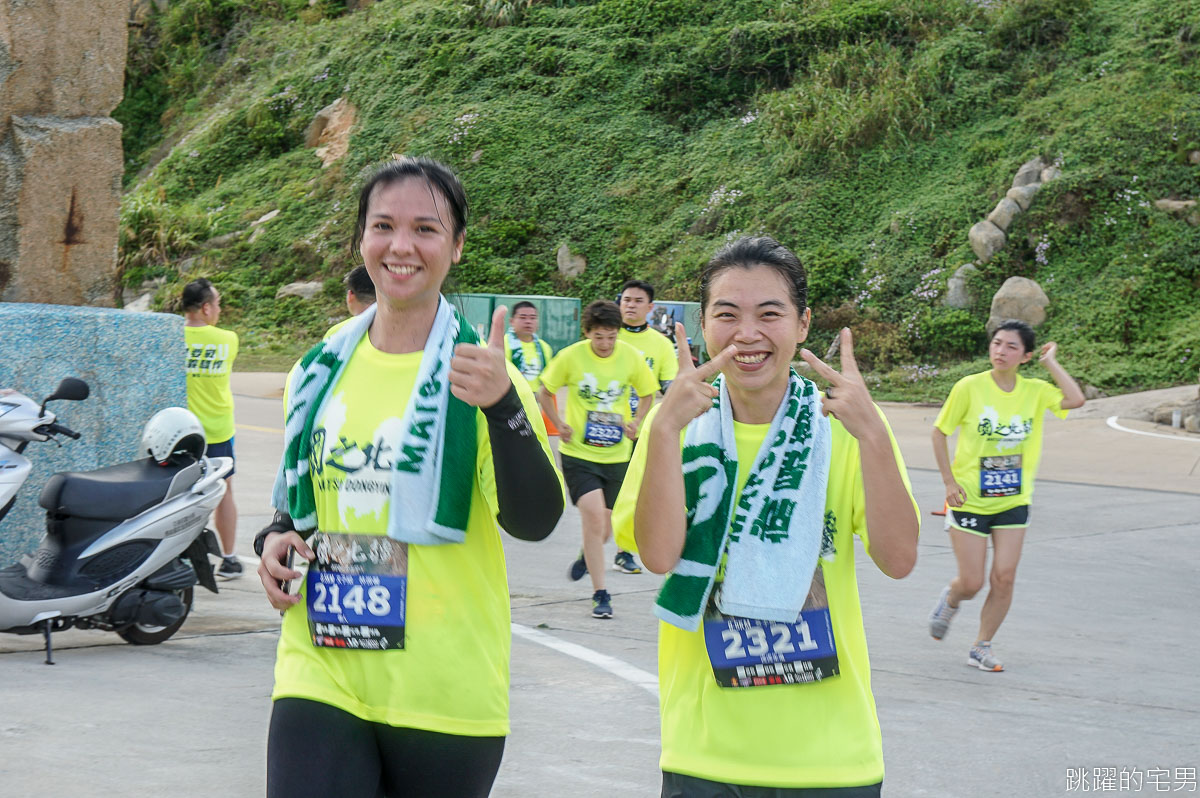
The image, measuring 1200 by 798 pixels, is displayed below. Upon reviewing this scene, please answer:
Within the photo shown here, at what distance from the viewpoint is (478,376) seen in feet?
8.07

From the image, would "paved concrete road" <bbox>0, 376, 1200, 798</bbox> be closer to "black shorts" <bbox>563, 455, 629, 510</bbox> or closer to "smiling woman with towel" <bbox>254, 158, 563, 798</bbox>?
"black shorts" <bbox>563, 455, 629, 510</bbox>

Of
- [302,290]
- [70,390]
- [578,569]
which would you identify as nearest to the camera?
[70,390]

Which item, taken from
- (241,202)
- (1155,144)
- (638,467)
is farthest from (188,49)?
(638,467)

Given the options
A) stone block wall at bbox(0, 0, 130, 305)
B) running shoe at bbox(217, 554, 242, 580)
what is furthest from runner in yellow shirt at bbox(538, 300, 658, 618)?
stone block wall at bbox(0, 0, 130, 305)

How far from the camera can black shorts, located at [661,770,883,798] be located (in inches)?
102

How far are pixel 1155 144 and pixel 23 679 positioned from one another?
2267 centimetres

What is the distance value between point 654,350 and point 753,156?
768 inches

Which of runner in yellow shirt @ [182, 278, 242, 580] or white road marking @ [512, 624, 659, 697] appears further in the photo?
runner in yellow shirt @ [182, 278, 242, 580]

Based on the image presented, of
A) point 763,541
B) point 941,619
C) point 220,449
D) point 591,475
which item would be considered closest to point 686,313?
point 591,475

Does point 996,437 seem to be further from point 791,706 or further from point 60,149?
point 60,149

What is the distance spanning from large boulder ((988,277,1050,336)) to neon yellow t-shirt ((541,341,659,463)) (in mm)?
15240

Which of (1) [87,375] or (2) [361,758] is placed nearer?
(2) [361,758]

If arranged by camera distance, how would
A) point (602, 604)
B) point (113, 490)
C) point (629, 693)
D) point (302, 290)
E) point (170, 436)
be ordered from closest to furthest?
1. point (629, 693)
2. point (113, 490)
3. point (170, 436)
4. point (602, 604)
5. point (302, 290)

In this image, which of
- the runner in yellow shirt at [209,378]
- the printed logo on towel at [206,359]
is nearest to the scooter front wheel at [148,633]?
the runner in yellow shirt at [209,378]
